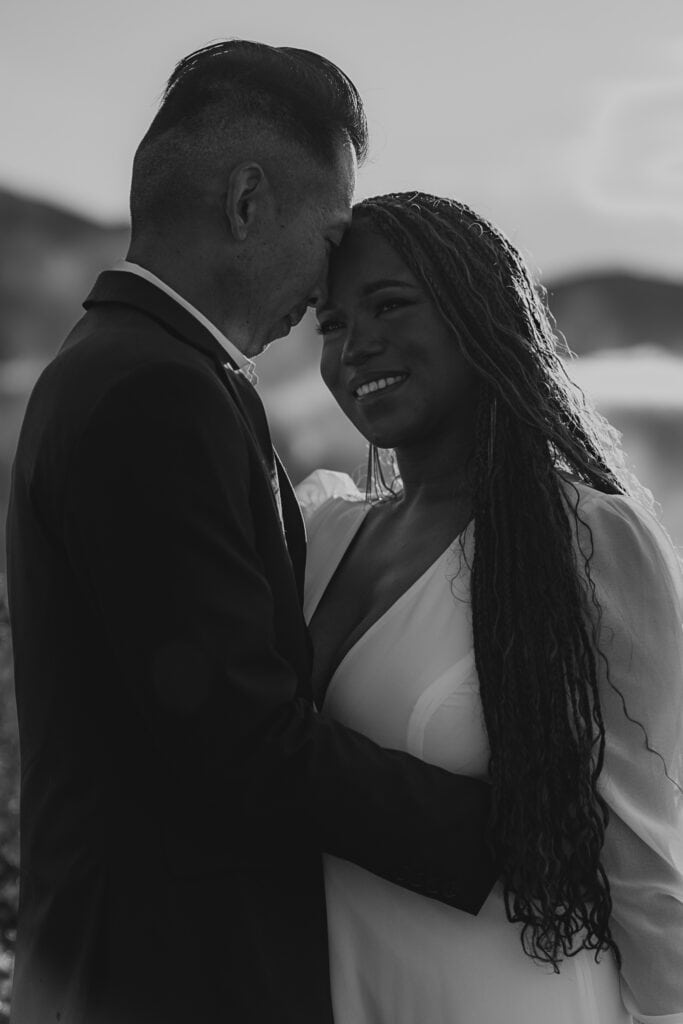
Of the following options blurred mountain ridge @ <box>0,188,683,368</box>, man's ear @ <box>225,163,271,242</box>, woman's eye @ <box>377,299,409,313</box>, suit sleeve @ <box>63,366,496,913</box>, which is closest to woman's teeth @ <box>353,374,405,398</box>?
woman's eye @ <box>377,299,409,313</box>

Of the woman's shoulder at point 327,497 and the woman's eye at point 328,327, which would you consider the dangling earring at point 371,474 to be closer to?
the woman's shoulder at point 327,497

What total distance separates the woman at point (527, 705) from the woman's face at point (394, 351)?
0.01 metres

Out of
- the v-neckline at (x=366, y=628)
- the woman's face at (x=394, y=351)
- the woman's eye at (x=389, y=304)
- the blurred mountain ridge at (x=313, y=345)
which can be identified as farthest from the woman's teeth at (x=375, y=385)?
the blurred mountain ridge at (x=313, y=345)

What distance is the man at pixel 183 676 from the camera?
1.64m

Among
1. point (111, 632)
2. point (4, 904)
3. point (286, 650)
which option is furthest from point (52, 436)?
point (4, 904)

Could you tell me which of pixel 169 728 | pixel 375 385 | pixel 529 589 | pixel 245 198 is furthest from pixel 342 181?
pixel 169 728

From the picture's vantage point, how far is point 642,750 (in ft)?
6.72

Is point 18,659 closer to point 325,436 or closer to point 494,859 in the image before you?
point 494,859

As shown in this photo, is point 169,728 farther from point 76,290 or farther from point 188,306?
point 76,290

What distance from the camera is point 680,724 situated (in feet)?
6.91

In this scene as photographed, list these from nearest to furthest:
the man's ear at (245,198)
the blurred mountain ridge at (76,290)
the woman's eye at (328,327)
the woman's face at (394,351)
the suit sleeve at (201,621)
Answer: the suit sleeve at (201,621) → the man's ear at (245,198) → the woman's face at (394,351) → the woman's eye at (328,327) → the blurred mountain ridge at (76,290)

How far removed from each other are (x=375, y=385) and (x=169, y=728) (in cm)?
102

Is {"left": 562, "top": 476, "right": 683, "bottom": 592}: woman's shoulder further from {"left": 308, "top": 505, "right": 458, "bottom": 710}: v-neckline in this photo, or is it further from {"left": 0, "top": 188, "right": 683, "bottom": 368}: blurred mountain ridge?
{"left": 0, "top": 188, "right": 683, "bottom": 368}: blurred mountain ridge

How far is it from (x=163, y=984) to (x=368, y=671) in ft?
2.21
